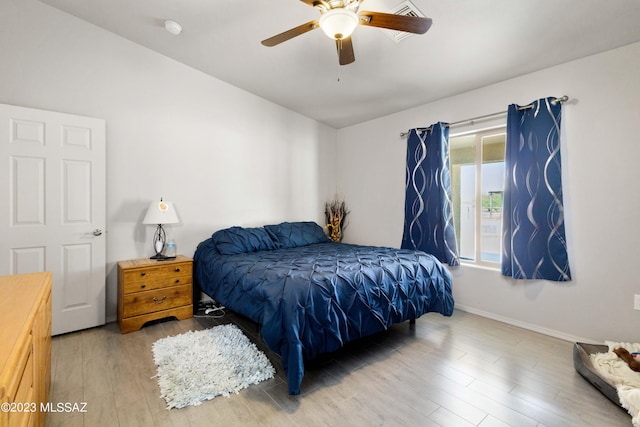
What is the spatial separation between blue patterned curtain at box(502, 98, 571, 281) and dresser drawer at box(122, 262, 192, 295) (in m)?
3.34

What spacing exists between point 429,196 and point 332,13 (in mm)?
2488

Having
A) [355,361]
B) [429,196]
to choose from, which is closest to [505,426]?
[355,361]

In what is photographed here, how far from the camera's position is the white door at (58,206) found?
238 cm

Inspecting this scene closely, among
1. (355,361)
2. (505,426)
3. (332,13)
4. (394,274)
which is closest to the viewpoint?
(505,426)

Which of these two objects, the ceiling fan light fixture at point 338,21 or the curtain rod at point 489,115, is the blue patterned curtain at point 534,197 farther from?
the ceiling fan light fixture at point 338,21

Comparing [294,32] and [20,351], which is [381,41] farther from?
[20,351]

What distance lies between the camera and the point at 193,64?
3.31 meters

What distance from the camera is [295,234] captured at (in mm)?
3852

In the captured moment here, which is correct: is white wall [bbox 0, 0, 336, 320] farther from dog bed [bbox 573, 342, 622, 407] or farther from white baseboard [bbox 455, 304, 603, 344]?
dog bed [bbox 573, 342, 622, 407]

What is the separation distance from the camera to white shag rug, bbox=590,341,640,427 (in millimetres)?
1585

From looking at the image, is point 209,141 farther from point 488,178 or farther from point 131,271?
point 488,178

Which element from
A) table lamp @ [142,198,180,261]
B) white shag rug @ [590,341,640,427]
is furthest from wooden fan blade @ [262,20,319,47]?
white shag rug @ [590,341,640,427]

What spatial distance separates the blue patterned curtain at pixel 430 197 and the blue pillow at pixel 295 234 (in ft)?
4.02

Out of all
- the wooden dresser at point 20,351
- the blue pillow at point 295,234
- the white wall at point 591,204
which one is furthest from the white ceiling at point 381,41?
the wooden dresser at point 20,351
